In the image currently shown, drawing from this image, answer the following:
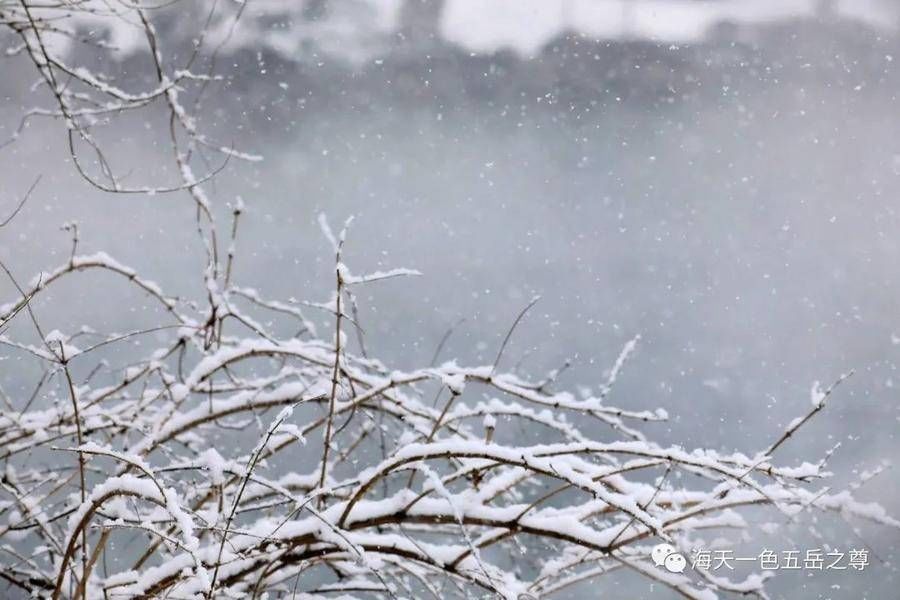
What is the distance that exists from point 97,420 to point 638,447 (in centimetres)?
164

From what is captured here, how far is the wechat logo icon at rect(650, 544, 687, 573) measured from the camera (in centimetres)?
189

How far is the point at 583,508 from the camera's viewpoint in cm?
199

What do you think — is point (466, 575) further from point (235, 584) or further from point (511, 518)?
point (235, 584)

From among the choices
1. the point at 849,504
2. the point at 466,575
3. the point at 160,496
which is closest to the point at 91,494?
the point at 160,496

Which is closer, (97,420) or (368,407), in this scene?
(97,420)

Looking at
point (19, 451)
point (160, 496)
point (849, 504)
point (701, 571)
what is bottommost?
point (701, 571)

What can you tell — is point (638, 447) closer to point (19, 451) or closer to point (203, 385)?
point (203, 385)

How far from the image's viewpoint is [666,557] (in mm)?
1939

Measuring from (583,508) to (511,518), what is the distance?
294 millimetres

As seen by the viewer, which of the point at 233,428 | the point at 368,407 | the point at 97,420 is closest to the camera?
the point at 97,420

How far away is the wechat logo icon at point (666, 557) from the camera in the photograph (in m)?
1.89

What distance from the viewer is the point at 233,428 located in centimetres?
→ 291

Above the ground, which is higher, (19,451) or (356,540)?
(19,451)

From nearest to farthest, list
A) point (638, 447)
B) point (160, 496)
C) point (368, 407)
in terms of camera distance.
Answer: point (160, 496), point (638, 447), point (368, 407)
